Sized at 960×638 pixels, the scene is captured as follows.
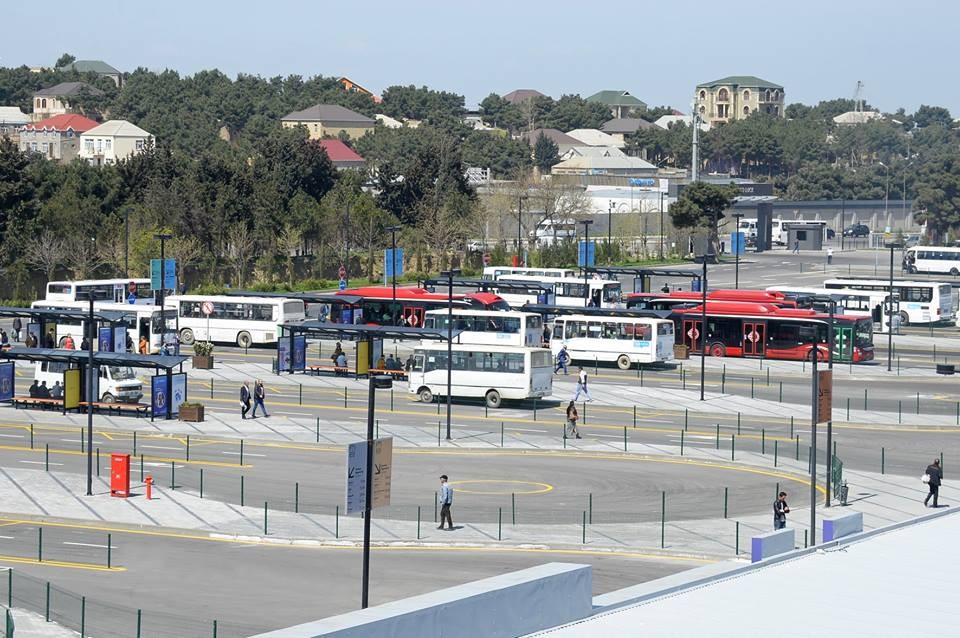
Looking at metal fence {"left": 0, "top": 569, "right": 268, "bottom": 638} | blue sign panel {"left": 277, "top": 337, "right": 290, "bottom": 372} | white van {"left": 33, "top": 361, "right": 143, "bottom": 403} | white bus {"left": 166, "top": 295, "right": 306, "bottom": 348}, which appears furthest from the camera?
white bus {"left": 166, "top": 295, "right": 306, "bottom": 348}

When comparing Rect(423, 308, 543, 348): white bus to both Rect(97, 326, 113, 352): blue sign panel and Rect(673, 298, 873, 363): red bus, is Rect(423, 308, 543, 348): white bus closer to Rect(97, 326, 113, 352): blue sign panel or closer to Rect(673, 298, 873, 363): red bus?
Rect(673, 298, 873, 363): red bus

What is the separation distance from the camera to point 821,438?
58.6m

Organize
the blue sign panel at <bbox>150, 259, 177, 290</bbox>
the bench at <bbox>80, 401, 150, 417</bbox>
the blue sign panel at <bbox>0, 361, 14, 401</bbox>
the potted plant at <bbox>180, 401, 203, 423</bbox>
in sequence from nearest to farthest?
1. the potted plant at <bbox>180, 401, 203, 423</bbox>
2. the bench at <bbox>80, 401, 150, 417</bbox>
3. the blue sign panel at <bbox>0, 361, 14, 401</bbox>
4. the blue sign panel at <bbox>150, 259, 177, 290</bbox>

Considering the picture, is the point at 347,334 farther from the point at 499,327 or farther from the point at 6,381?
the point at 6,381

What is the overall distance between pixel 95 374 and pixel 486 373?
1654cm

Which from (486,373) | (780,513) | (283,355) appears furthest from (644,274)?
(780,513)

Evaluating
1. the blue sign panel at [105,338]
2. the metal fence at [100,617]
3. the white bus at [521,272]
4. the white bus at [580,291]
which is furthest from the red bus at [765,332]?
the metal fence at [100,617]

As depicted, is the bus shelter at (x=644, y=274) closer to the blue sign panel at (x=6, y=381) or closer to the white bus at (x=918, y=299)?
the white bus at (x=918, y=299)

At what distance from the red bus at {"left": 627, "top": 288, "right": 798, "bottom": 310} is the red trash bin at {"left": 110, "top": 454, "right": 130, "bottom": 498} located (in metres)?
50.9

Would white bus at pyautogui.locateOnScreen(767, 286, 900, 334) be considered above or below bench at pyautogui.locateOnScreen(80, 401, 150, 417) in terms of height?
above

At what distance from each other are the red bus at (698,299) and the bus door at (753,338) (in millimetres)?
5425

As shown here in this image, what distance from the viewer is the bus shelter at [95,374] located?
6044 cm

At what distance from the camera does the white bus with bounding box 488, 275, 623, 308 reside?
10756 cm

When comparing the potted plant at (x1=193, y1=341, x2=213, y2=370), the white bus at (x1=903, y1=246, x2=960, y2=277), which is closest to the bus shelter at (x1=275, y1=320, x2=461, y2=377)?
the potted plant at (x1=193, y1=341, x2=213, y2=370)
